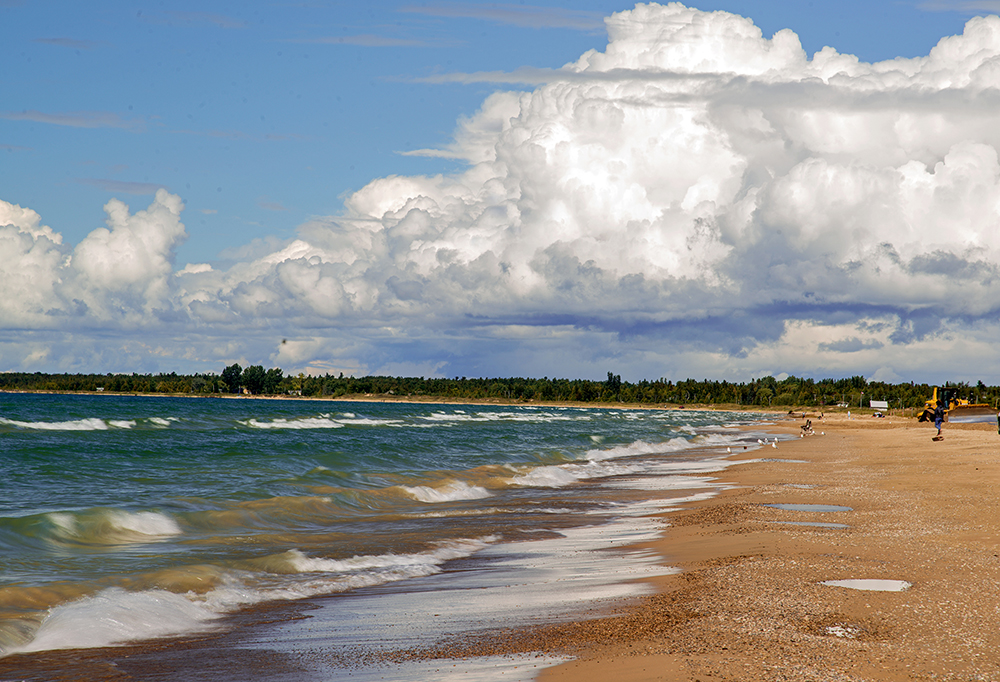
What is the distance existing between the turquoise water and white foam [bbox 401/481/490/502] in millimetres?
88

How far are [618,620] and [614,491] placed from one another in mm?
17189

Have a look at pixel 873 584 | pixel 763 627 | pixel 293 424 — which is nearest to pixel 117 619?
pixel 763 627

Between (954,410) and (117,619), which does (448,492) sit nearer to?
(117,619)

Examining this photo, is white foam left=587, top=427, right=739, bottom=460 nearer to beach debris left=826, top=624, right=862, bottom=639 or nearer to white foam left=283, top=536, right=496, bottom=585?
white foam left=283, top=536, right=496, bottom=585

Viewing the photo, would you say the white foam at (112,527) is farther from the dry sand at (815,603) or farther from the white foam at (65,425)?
the white foam at (65,425)

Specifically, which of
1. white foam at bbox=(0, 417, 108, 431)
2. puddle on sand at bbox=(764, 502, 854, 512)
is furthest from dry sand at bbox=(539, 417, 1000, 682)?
white foam at bbox=(0, 417, 108, 431)

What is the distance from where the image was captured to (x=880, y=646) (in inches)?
279

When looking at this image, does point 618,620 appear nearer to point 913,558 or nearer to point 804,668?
point 804,668

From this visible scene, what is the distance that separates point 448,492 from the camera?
2503cm

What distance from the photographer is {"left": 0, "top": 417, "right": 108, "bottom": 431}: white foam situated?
54.9 m

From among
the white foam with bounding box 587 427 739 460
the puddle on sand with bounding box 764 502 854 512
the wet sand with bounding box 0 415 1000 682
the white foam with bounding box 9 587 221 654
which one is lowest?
the white foam with bounding box 587 427 739 460

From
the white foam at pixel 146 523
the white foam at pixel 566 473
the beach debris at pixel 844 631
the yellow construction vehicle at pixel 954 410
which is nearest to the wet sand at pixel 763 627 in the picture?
the beach debris at pixel 844 631

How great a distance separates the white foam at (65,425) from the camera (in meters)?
54.9

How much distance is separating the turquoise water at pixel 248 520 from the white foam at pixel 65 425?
48.6ft
